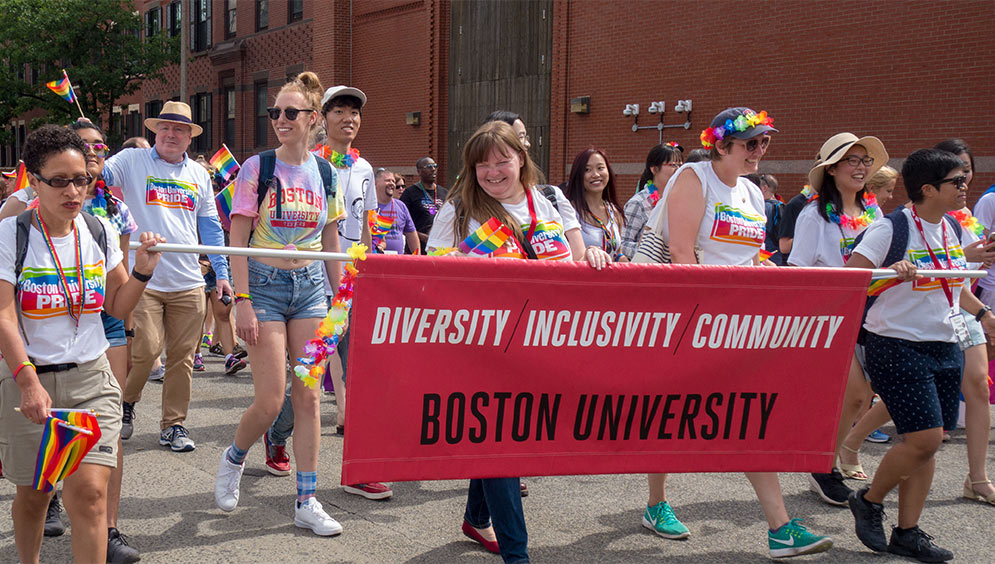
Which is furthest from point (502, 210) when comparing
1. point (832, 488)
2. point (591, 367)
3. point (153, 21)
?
point (153, 21)

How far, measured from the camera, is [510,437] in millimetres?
3898

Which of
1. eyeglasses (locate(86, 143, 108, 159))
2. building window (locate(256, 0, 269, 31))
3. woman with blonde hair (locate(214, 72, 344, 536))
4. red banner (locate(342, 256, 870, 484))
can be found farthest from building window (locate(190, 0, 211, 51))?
red banner (locate(342, 256, 870, 484))

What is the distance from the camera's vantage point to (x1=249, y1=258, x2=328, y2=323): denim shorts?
474 cm

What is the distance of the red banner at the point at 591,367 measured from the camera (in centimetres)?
374

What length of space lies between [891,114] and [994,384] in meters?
8.71

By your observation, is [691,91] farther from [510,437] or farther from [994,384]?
[510,437]

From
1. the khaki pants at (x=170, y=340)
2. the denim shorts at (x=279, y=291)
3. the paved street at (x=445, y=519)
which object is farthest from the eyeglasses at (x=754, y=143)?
the khaki pants at (x=170, y=340)

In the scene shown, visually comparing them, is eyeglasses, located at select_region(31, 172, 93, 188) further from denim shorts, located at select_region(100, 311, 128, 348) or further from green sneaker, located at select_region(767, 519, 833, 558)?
green sneaker, located at select_region(767, 519, 833, 558)

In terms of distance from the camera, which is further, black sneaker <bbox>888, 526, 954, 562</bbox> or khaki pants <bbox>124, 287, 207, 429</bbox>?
khaki pants <bbox>124, 287, 207, 429</bbox>

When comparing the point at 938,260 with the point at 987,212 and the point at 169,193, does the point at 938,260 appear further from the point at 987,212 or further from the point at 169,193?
the point at 169,193

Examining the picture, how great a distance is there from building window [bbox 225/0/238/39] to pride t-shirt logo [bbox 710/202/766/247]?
30.4 m

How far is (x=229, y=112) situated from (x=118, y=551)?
30.2 meters

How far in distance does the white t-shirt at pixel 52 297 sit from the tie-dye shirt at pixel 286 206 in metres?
1.16

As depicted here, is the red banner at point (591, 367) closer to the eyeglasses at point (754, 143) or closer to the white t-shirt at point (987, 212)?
the eyeglasses at point (754, 143)
